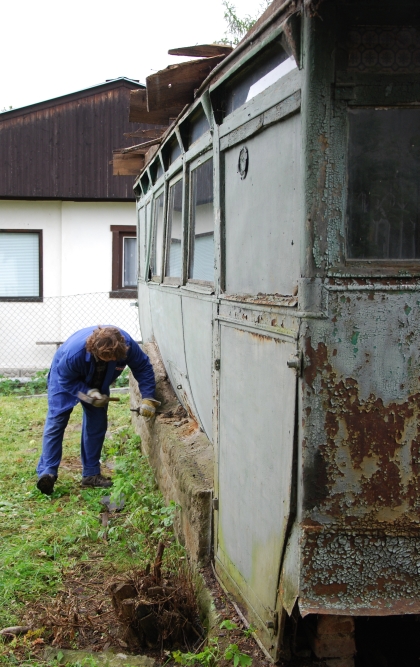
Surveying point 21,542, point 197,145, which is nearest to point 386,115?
point 197,145

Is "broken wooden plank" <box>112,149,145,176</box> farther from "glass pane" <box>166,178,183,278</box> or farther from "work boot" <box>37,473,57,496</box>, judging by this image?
"work boot" <box>37,473,57,496</box>

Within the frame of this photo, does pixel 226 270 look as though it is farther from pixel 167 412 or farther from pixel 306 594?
pixel 167 412

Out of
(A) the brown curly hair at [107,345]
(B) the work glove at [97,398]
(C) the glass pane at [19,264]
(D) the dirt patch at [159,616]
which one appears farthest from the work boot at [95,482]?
(C) the glass pane at [19,264]

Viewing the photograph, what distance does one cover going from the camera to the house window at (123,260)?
14.5 m

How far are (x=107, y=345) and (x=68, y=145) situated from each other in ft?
29.6

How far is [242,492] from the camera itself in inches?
138

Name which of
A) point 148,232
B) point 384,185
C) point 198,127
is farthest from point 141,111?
point 384,185

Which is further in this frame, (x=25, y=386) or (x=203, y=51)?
(x=25, y=386)

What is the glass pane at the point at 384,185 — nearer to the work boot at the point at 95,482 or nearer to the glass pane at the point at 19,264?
the work boot at the point at 95,482

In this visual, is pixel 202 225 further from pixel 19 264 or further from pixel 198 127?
pixel 19 264

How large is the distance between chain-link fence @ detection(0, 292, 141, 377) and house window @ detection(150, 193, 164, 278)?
21.5 feet

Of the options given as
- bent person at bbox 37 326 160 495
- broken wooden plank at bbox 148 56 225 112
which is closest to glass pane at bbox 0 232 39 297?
bent person at bbox 37 326 160 495

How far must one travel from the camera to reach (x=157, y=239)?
301 inches

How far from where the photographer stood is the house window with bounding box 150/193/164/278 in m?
7.31
